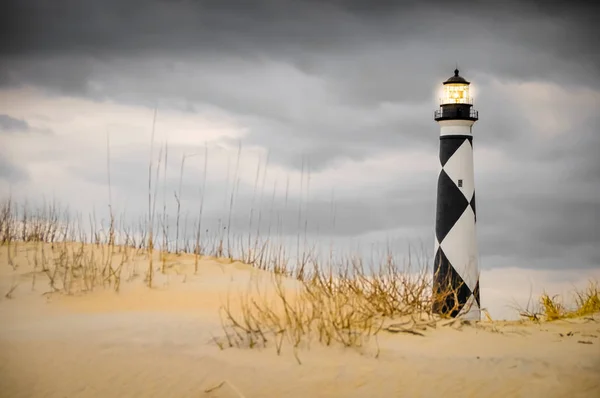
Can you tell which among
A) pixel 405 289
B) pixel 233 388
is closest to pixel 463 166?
pixel 405 289

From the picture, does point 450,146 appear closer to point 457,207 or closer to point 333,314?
point 457,207

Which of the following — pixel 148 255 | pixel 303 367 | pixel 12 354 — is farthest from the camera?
pixel 148 255

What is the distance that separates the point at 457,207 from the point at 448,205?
127mm

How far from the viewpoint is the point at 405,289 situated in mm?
5969

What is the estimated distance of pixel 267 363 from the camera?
4.58 m

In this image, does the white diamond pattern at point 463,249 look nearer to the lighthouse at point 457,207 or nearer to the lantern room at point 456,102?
the lighthouse at point 457,207

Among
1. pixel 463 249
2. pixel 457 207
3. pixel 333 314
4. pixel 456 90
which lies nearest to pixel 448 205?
pixel 457 207

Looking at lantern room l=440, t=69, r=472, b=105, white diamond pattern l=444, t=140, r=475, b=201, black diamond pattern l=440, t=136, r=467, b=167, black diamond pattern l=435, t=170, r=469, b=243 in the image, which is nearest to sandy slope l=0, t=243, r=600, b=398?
black diamond pattern l=435, t=170, r=469, b=243

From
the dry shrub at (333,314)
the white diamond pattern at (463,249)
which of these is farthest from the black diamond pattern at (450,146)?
the dry shrub at (333,314)

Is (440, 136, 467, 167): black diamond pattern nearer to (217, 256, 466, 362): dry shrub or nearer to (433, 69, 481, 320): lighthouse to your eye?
(433, 69, 481, 320): lighthouse

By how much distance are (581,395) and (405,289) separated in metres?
1.90

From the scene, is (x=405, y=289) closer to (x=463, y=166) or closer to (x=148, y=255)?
(x=148, y=255)

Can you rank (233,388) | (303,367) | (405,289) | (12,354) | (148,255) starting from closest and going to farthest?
(233,388), (303,367), (12,354), (405,289), (148,255)

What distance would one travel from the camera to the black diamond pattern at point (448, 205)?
10031 millimetres
